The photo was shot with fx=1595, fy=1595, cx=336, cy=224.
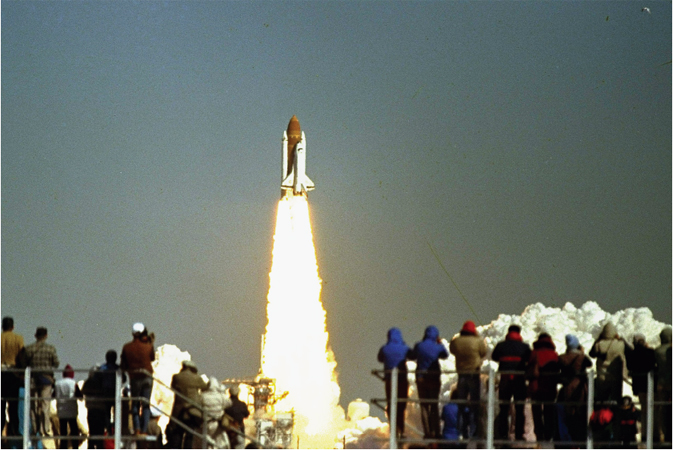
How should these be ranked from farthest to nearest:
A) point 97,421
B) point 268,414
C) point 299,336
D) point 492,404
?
point 299,336, point 268,414, point 97,421, point 492,404

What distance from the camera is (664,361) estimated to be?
2548cm

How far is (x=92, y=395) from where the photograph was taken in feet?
85.9

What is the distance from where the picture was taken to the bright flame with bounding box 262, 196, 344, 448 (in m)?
60.3

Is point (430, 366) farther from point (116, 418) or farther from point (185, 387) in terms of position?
point (116, 418)

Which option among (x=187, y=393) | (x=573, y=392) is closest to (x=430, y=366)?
(x=573, y=392)

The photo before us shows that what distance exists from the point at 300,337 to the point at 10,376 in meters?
38.9

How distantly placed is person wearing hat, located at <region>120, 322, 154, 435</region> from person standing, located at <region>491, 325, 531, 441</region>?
5.66 m

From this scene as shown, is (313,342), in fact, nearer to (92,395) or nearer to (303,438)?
(303,438)

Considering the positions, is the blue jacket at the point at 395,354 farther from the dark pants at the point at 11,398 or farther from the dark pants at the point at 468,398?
the dark pants at the point at 11,398

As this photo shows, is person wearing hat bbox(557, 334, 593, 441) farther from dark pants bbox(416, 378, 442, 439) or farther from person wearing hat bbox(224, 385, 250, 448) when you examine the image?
person wearing hat bbox(224, 385, 250, 448)

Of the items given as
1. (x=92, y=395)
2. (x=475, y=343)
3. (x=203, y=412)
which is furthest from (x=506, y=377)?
(x=92, y=395)

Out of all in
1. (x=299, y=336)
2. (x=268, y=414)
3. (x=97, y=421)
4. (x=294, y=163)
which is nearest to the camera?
(x=97, y=421)

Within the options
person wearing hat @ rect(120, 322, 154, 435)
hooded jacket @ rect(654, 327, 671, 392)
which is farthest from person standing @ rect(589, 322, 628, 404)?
person wearing hat @ rect(120, 322, 154, 435)

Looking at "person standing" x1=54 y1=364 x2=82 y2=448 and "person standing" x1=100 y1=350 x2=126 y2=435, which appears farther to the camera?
"person standing" x1=54 y1=364 x2=82 y2=448
